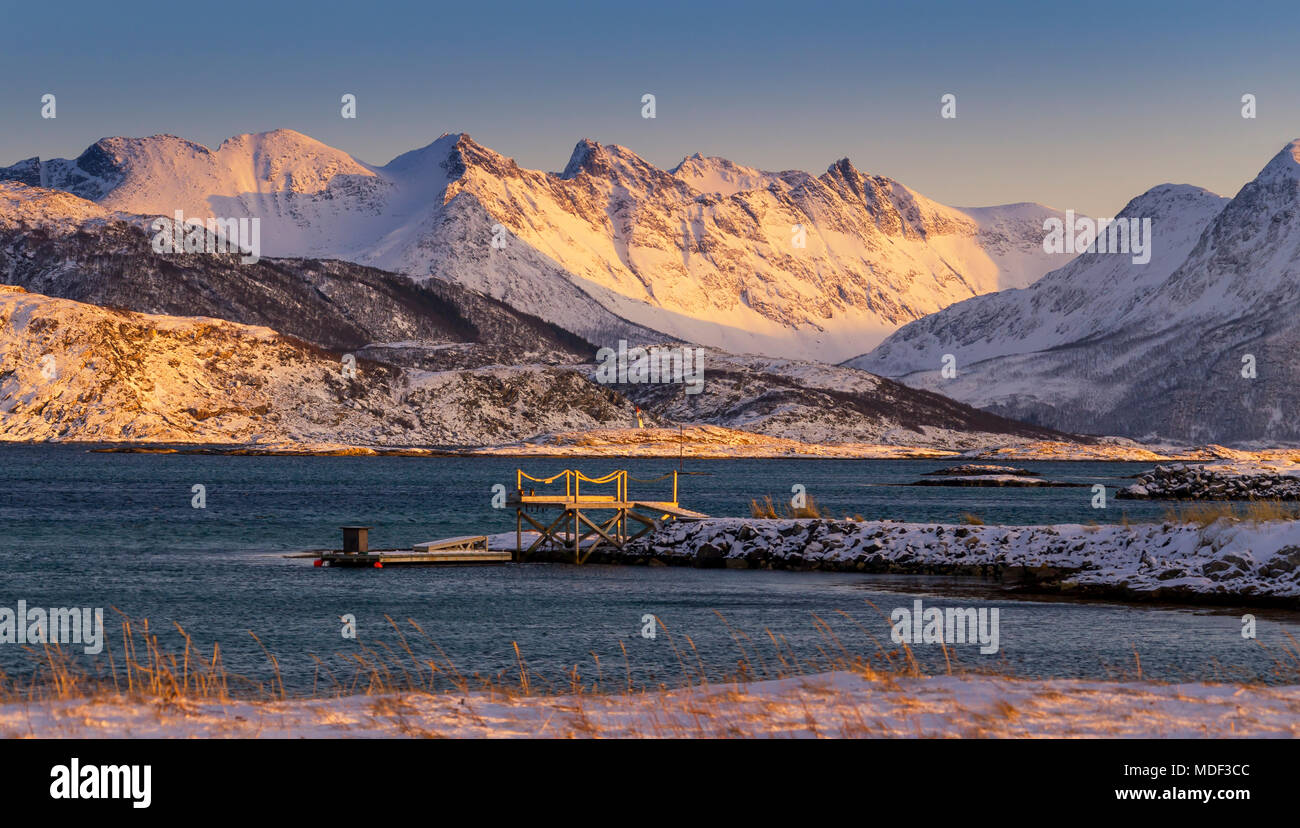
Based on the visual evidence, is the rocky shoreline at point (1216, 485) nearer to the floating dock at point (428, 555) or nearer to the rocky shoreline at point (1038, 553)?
the rocky shoreline at point (1038, 553)

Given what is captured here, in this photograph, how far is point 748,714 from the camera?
58.4 ft

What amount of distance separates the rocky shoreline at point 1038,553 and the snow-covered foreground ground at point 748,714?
24.2 metres

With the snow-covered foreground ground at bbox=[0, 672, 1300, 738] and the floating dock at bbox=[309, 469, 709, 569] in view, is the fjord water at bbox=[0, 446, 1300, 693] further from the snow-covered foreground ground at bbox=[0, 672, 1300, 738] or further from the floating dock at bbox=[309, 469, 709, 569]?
the snow-covered foreground ground at bbox=[0, 672, 1300, 738]

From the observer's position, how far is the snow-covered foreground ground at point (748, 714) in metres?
16.5

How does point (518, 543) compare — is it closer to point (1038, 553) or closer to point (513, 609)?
point (513, 609)

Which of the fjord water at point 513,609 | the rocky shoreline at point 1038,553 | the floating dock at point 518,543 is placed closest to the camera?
the fjord water at point 513,609

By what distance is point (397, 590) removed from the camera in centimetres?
4816

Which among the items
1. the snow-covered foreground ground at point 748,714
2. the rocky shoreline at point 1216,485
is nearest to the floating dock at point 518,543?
the snow-covered foreground ground at point 748,714

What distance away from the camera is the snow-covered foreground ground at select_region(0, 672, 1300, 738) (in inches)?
651

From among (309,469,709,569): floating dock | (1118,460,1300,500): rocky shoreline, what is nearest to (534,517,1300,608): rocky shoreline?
(309,469,709,569): floating dock

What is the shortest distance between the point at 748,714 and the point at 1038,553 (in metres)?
34.6

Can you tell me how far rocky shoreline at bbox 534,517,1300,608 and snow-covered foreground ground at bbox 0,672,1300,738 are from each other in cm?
2424

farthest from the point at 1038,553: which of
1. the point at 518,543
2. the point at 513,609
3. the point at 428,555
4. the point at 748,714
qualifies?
the point at 748,714
